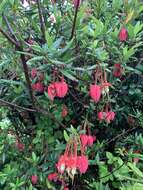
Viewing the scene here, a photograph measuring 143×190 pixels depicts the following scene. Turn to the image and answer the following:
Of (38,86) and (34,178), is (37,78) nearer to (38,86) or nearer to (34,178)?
(38,86)

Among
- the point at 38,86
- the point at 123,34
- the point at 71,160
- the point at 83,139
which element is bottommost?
the point at 71,160

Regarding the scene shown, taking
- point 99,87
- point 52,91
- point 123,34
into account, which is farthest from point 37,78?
point 123,34

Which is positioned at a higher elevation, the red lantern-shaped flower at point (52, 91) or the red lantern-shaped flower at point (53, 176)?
the red lantern-shaped flower at point (52, 91)

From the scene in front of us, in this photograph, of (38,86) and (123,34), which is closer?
(123,34)

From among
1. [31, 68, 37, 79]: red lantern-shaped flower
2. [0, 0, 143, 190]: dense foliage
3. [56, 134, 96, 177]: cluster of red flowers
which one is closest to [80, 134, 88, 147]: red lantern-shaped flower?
[0, 0, 143, 190]: dense foliage

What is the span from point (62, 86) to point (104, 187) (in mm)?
662

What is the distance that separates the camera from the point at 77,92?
6.61 feet

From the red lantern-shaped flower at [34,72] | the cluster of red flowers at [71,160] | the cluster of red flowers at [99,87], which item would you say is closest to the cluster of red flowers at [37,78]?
the red lantern-shaped flower at [34,72]

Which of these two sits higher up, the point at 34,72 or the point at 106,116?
the point at 34,72

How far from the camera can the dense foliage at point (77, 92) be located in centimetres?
180

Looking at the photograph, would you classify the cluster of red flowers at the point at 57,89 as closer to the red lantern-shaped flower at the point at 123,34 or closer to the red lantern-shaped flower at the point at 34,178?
the red lantern-shaped flower at the point at 123,34

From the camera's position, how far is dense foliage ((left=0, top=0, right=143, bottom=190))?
1.80m

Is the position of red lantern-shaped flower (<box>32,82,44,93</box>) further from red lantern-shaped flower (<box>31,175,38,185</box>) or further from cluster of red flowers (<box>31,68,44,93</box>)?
red lantern-shaped flower (<box>31,175,38,185</box>)

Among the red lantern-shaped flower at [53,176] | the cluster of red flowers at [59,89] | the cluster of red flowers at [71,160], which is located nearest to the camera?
the cluster of red flowers at [71,160]
